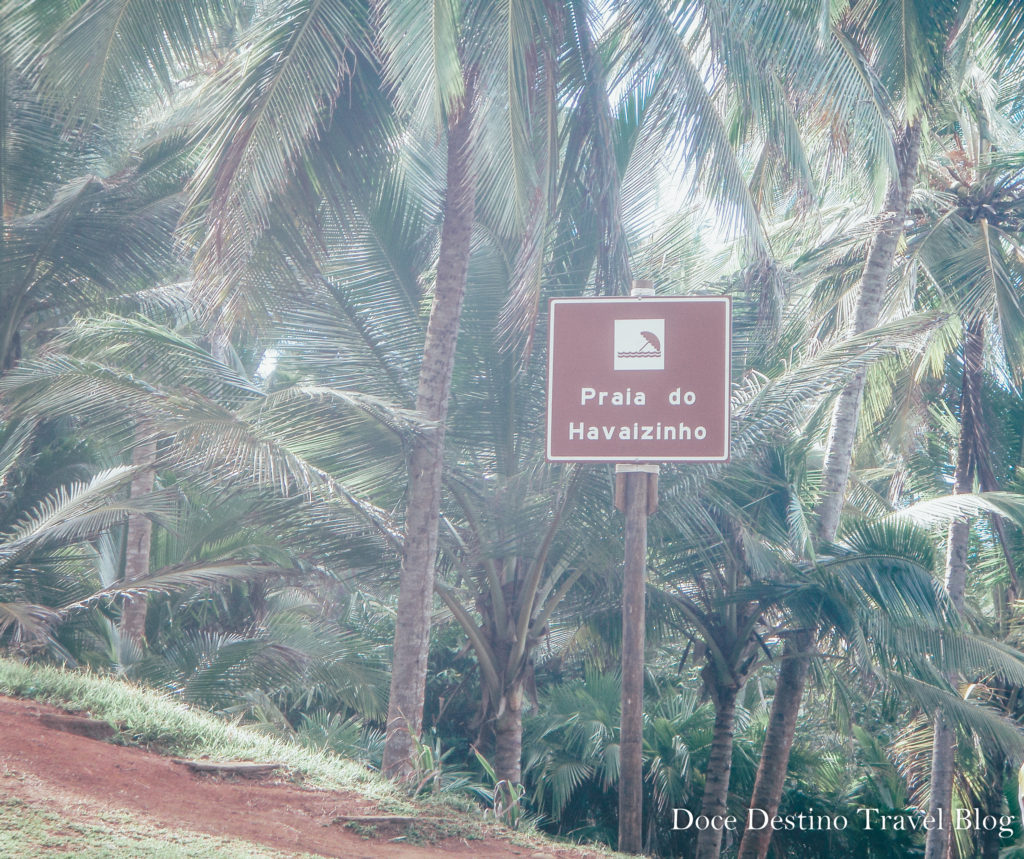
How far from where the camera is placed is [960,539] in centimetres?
1375

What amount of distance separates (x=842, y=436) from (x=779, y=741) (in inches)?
132

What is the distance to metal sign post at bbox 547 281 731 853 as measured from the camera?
5.75 meters

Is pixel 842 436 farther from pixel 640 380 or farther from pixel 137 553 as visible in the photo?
pixel 137 553

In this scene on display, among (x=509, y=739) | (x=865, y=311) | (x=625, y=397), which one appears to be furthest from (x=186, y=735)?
(x=865, y=311)

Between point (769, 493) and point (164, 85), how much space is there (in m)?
6.61

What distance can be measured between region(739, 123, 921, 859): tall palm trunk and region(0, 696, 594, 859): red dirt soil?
17.1 feet

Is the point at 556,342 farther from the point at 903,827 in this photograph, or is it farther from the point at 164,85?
the point at 903,827

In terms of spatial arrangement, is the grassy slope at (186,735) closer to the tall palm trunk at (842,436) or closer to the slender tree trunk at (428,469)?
the slender tree trunk at (428,469)

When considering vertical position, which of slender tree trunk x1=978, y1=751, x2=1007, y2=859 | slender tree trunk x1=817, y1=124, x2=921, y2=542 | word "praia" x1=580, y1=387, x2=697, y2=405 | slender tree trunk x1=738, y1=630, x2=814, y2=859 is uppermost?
slender tree trunk x1=817, y1=124, x2=921, y2=542

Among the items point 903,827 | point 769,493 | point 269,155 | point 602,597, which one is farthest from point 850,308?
point 269,155

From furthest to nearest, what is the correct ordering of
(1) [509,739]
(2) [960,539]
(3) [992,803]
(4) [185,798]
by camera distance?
(3) [992,803], (2) [960,539], (1) [509,739], (4) [185,798]

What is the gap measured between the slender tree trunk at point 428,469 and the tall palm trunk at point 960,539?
7648mm

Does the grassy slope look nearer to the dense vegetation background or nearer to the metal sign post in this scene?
the dense vegetation background

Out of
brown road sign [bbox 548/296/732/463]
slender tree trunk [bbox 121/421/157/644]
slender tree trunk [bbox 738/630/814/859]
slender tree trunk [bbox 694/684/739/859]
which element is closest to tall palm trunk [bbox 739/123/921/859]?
slender tree trunk [bbox 738/630/814/859]
